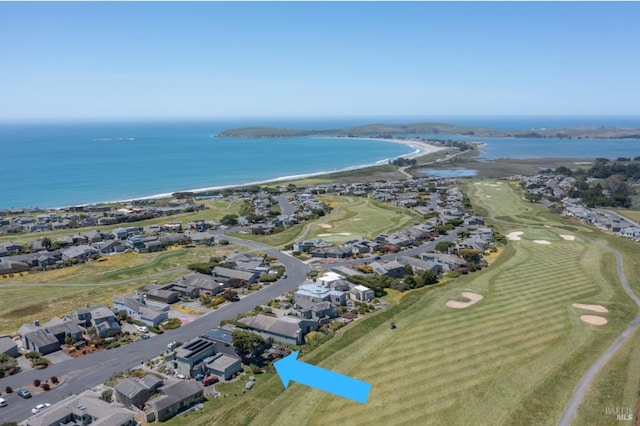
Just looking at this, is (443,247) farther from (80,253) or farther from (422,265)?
(80,253)

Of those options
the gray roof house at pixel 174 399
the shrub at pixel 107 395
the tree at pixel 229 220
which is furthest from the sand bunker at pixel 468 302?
the tree at pixel 229 220

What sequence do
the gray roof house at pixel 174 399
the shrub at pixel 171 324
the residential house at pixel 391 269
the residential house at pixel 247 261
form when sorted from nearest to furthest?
the gray roof house at pixel 174 399
the shrub at pixel 171 324
the residential house at pixel 391 269
the residential house at pixel 247 261

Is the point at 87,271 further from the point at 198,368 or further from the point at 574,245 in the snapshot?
the point at 574,245

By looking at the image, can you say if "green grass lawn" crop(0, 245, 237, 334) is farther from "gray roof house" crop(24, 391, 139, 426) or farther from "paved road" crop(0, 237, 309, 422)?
"gray roof house" crop(24, 391, 139, 426)

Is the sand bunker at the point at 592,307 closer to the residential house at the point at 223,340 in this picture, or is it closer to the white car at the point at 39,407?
the residential house at the point at 223,340

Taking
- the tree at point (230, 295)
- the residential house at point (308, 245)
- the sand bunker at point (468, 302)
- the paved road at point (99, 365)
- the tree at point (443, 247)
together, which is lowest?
the paved road at point (99, 365)

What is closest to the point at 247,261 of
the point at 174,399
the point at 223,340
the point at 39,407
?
the point at 223,340
